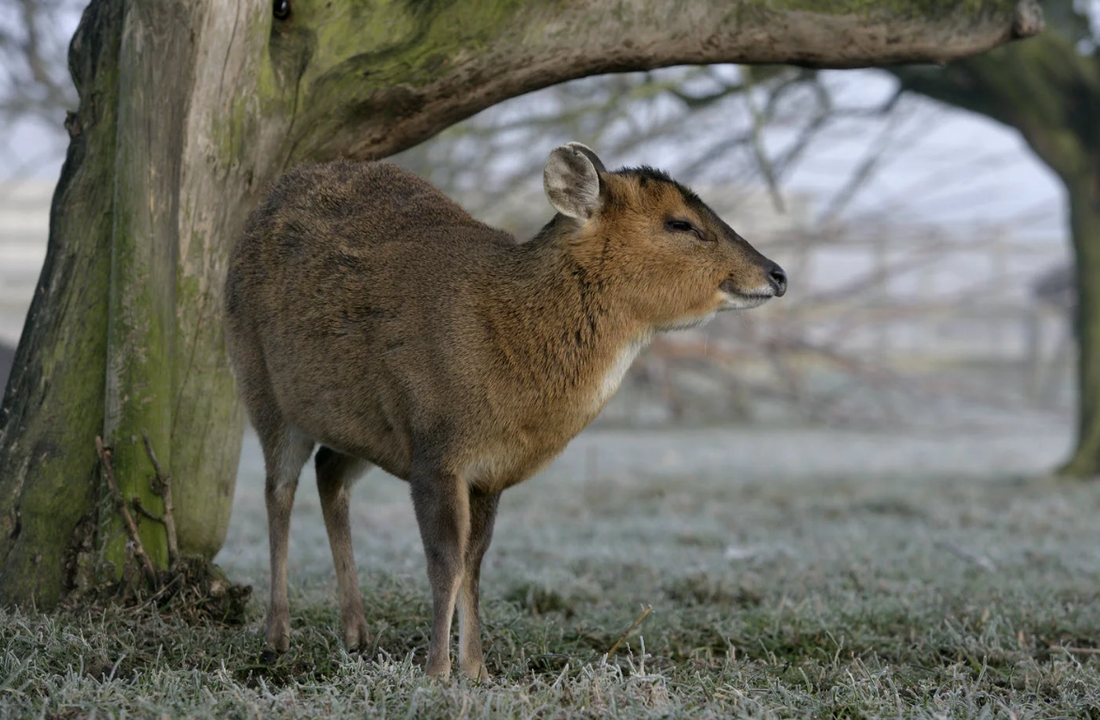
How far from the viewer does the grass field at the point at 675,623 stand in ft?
11.0

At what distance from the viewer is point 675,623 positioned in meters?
4.84

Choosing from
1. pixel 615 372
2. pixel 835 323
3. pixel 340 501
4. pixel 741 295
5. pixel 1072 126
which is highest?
pixel 1072 126

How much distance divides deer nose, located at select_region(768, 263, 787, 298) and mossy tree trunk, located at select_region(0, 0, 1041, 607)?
1477 mm

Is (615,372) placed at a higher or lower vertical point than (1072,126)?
lower

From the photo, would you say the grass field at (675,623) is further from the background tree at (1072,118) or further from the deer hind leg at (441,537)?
the background tree at (1072,118)

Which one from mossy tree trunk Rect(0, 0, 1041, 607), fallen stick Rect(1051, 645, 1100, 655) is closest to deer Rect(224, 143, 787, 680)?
mossy tree trunk Rect(0, 0, 1041, 607)

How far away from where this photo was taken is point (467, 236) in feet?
13.5

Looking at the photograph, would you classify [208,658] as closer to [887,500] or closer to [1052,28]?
[887,500]

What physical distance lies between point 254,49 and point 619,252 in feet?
5.57

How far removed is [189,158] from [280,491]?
1.31m

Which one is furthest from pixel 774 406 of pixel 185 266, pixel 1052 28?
pixel 185 266

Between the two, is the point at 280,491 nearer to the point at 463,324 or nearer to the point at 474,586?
the point at 474,586

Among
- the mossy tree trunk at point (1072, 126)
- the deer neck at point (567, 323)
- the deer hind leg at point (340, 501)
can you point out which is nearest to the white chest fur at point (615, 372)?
the deer neck at point (567, 323)

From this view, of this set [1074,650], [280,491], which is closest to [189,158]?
[280,491]
